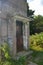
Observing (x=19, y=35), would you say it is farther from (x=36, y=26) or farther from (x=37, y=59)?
(x=36, y=26)

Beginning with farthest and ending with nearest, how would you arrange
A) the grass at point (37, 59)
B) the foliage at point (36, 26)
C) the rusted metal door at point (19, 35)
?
1. the foliage at point (36, 26)
2. the rusted metal door at point (19, 35)
3. the grass at point (37, 59)

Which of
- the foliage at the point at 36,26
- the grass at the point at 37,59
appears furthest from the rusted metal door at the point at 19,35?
the foliage at the point at 36,26

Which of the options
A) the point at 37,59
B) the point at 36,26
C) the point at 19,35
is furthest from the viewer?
Result: the point at 36,26

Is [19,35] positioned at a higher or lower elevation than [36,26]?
lower

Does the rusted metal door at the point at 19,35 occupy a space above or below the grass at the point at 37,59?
above

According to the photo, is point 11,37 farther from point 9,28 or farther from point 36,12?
point 36,12

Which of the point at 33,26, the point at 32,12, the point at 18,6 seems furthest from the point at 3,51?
the point at 32,12

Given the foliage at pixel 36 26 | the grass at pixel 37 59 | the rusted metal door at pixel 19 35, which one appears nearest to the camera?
the grass at pixel 37 59

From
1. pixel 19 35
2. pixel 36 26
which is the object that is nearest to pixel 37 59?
pixel 19 35

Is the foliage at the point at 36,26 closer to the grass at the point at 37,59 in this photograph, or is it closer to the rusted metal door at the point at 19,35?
the rusted metal door at the point at 19,35

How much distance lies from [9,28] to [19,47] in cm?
240

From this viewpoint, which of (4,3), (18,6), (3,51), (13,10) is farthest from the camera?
(18,6)

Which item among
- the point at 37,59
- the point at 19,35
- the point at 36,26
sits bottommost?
the point at 37,59

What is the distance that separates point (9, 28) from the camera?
352 inches
